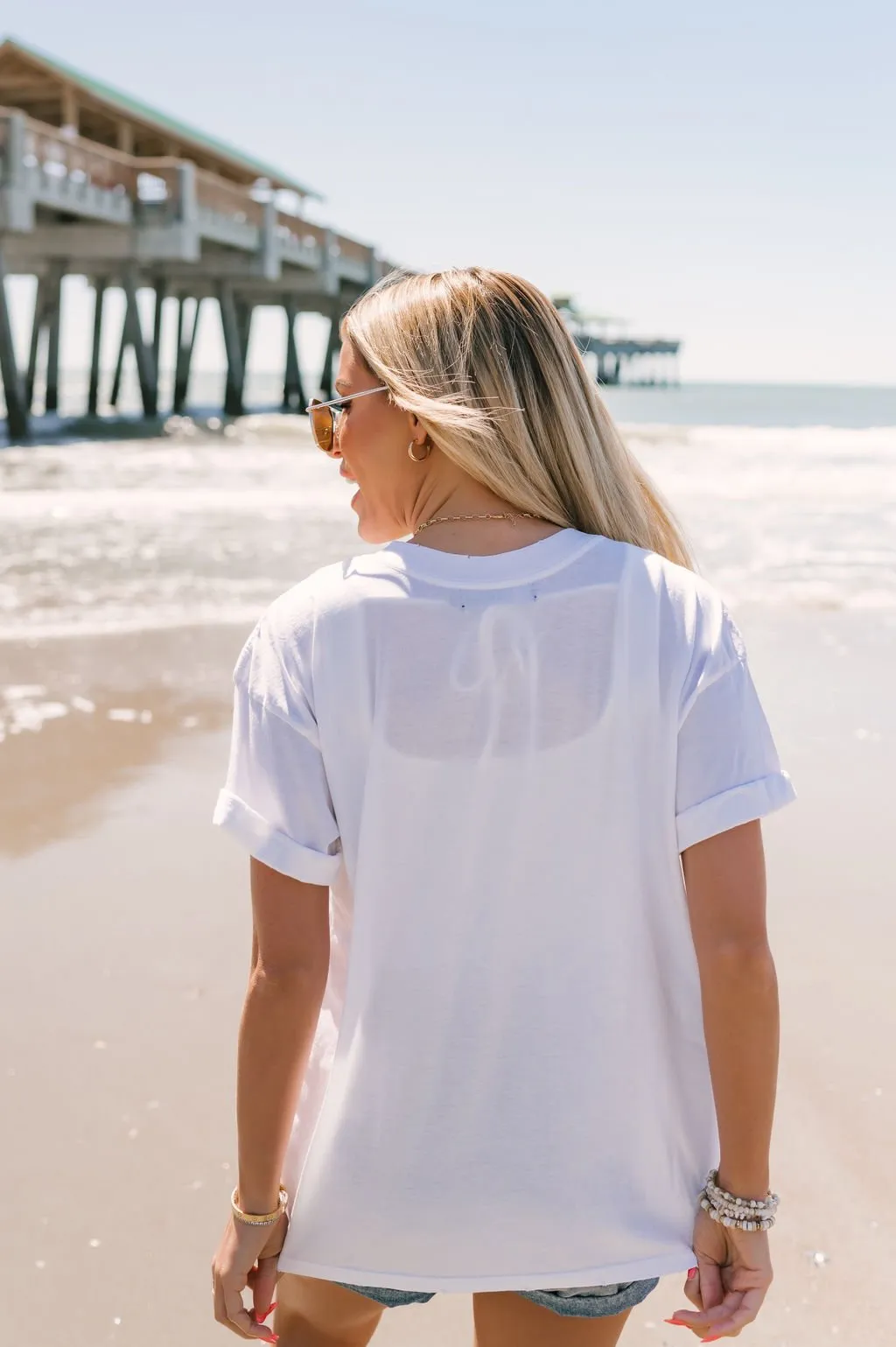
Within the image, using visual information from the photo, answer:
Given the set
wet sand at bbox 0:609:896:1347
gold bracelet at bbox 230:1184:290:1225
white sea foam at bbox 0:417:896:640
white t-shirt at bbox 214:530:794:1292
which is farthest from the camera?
white sea foam at bbox 0:417:896:640


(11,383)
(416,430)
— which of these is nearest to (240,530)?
(416,430)

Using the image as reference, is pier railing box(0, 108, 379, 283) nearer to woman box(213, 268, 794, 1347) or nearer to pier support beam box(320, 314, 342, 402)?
pier support beam box(320, 314, 342, 402)

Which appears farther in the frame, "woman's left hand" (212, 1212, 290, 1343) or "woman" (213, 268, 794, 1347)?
"woman's left hand" (212, 1212, 290, 1343)

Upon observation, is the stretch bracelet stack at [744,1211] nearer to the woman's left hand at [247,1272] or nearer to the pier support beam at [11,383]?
the woman's left hand at [247,1272]

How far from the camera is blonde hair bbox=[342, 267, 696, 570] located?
1151 mm

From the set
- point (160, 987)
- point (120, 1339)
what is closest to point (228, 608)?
point (160, 987)

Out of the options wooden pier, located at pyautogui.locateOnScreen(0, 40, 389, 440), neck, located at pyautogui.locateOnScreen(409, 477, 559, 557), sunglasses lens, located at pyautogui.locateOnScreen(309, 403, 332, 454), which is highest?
wooden pier, located at pyautogui.locateOnScreen(0, 40, 389, 440)

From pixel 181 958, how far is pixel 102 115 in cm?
2889

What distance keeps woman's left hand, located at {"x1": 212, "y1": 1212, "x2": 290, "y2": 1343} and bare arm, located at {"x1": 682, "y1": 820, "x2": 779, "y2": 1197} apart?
1.46 feet

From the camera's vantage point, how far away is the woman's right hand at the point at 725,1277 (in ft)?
3.95

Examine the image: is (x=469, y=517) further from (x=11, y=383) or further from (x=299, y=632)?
(x=11, y=383)

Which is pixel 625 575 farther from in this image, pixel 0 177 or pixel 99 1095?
pixel 0 177

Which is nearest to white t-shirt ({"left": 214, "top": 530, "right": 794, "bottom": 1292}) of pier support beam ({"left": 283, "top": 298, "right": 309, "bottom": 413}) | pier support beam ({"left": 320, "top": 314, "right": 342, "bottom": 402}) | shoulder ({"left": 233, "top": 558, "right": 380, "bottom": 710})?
shoulder ({"left": 233, "top": 558, "right": 380, "bottom": 710})

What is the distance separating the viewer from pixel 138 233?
68.5 feet
